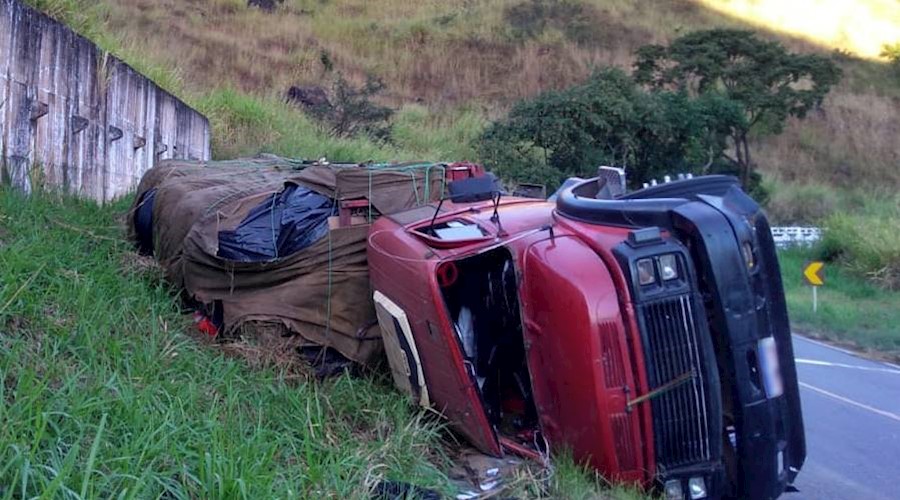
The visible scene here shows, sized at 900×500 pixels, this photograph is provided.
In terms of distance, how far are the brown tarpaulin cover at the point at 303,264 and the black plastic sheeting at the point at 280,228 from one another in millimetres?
68

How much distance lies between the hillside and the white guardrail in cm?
915

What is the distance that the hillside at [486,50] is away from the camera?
36.7 metres

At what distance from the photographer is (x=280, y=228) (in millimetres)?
6637

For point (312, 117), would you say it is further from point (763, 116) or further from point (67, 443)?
point (67, 443)

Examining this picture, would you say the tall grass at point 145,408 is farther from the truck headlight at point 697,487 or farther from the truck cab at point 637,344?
the truck headlight at point 697,487

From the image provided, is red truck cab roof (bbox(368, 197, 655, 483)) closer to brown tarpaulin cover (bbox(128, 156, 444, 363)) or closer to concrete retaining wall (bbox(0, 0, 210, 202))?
brown tarpaulin cover (bbox(128, 156, 444, 363))

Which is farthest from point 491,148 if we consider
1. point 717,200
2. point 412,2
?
point 412,2

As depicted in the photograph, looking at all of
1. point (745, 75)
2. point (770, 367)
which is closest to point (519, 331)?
point (770, 367)

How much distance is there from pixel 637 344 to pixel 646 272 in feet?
1.02

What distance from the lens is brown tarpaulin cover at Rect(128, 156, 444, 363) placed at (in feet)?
20.3

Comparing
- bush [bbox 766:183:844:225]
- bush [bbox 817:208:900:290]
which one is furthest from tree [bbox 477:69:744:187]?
bush [bbox 766:183:844:225]

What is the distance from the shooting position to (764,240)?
15.4 feet

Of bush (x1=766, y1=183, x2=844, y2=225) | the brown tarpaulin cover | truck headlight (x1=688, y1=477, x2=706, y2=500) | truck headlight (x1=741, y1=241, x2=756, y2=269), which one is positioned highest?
truck headlight (x1=741, y1=241, x2=756, y2=269)

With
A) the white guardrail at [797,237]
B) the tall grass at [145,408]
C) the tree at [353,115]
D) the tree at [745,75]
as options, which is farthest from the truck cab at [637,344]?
the tree at [745,75]
